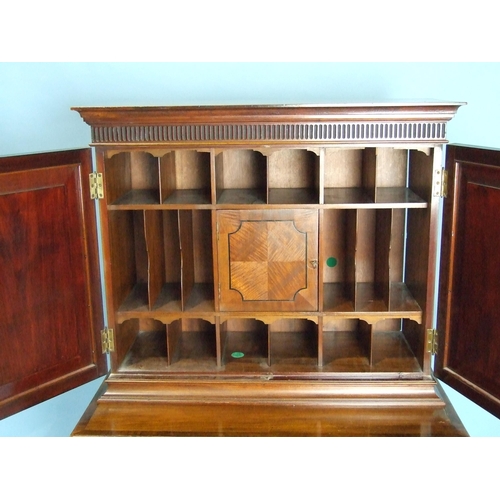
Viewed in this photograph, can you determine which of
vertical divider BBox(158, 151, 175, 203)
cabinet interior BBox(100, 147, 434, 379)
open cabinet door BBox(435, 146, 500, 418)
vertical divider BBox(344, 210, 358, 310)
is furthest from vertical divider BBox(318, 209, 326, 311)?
vertical divider BBox(158, 151, 175, 203)

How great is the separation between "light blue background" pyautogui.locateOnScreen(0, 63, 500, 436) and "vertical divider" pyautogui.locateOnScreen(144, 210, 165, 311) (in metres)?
0.44

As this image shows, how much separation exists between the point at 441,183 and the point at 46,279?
1.10m

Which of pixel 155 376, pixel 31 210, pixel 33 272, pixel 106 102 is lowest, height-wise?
pixel 155 376

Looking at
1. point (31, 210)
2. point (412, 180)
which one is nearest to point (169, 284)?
point (31, 210)

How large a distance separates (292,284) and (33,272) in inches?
27.8

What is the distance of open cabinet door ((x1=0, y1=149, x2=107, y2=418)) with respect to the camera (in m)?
1.50

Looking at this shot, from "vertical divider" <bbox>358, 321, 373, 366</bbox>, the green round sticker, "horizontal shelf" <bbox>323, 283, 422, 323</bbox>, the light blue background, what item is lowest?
"vertical divider" <bbox>358, 321, 373, 366</bbox>

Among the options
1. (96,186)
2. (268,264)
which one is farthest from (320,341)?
(96,186)

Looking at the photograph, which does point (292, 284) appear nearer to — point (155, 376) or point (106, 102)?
point (155, 376)

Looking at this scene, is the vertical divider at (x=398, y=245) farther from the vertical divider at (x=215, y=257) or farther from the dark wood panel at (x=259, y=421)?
the vertical divider at (x=215, y=257)

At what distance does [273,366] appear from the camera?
1.76 metres

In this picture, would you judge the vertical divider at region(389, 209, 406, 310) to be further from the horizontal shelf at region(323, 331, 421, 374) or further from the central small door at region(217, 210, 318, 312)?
the central small door at region(217, 210, 318, 312)

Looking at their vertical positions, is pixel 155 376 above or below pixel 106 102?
below

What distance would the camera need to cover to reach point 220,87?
2.03 meters
